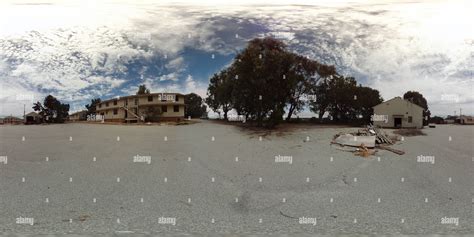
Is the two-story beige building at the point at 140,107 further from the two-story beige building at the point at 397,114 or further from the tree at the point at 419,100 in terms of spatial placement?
the tree at the point at 419,100

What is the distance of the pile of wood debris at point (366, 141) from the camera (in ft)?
7.66

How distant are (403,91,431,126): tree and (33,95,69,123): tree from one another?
2.50 m

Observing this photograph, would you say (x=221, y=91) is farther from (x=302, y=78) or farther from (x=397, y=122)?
(x=397, y=122)

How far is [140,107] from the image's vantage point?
89.0 inches

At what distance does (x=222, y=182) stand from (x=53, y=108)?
1357 mm

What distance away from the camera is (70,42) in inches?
96.0

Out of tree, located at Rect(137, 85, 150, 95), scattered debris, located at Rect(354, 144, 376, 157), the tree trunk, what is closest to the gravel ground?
scattered debris, located at Rect(354, 144, 376, 157)

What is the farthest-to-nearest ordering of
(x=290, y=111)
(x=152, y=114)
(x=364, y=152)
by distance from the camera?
1. (x=364, y=152)
2. (x=290, y=111)
3. (x=152, y=114)

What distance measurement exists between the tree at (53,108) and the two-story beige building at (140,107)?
0.27 m

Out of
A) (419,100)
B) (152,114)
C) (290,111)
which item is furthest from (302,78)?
(152,114)

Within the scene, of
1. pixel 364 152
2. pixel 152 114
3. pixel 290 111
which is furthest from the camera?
pixel 364 152

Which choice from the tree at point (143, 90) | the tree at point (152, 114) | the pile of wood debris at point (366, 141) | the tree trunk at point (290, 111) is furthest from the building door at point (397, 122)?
the tree at point (143, 90)

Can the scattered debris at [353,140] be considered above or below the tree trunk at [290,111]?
below

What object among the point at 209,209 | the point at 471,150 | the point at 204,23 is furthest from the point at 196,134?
the point at 471,150
